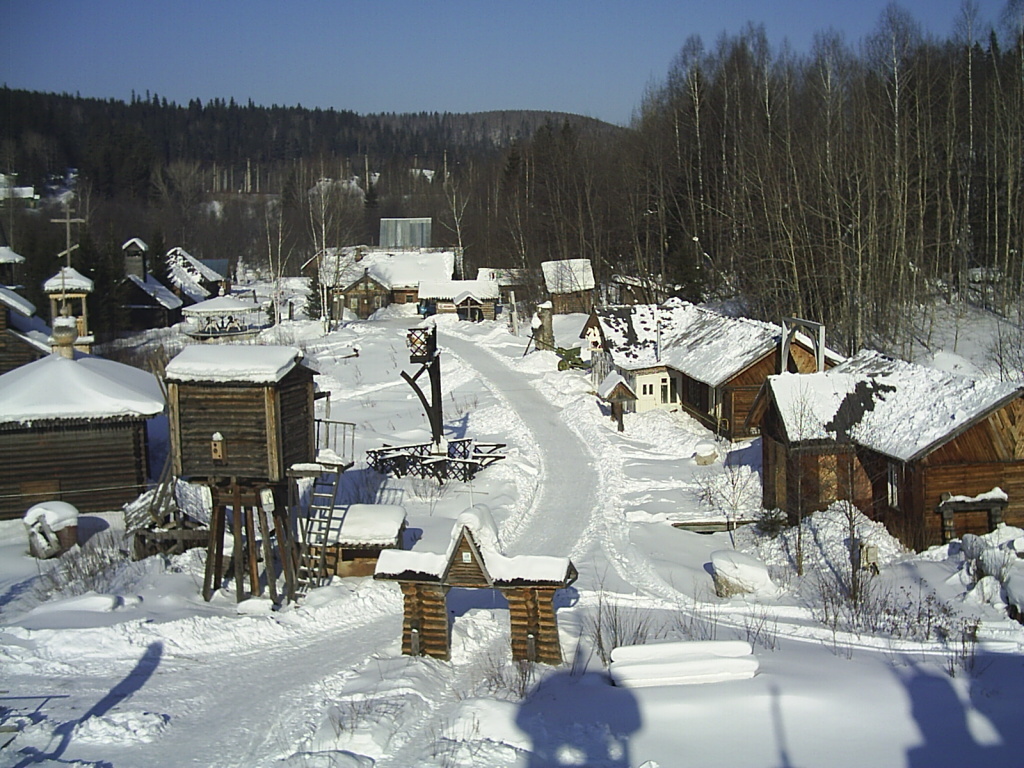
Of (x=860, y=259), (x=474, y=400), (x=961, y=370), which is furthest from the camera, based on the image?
(x=474, y=400)

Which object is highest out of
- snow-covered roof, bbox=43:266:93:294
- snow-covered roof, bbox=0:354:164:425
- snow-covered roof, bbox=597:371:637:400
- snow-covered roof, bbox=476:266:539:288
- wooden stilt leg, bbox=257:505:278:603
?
snow-covered roof, bbox=476:266:539:288

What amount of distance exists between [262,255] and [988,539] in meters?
99.9

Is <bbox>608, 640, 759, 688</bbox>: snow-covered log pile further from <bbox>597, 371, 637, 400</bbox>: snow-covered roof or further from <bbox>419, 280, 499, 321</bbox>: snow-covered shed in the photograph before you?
<bbox>419, 280, 499, 321</bbox>: snow-covered shed

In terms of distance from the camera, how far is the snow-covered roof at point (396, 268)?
2685 inches

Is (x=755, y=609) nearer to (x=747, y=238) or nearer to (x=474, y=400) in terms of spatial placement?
(x=474, y=400)

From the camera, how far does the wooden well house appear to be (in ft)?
36.8

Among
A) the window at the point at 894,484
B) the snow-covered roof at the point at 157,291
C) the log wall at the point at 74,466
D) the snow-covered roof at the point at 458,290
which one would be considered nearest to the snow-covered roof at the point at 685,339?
the window at the point at 894,484

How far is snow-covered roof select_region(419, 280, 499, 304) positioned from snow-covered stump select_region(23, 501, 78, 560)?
4417cm

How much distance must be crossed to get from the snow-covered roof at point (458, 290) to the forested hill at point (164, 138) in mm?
50054

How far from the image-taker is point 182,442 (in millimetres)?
15508

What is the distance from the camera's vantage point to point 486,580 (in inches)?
445

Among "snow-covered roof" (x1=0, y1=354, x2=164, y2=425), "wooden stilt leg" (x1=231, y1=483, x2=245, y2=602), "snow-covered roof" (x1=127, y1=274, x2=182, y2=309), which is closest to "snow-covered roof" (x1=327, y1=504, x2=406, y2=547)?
"wooden stilt leg" (x1=231, y1=483, x2=245, y2=602)

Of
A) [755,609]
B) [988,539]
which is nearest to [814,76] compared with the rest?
[988,539]

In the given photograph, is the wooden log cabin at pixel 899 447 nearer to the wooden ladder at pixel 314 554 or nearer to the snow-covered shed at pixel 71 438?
the wooden ladder at pixel 314 554
